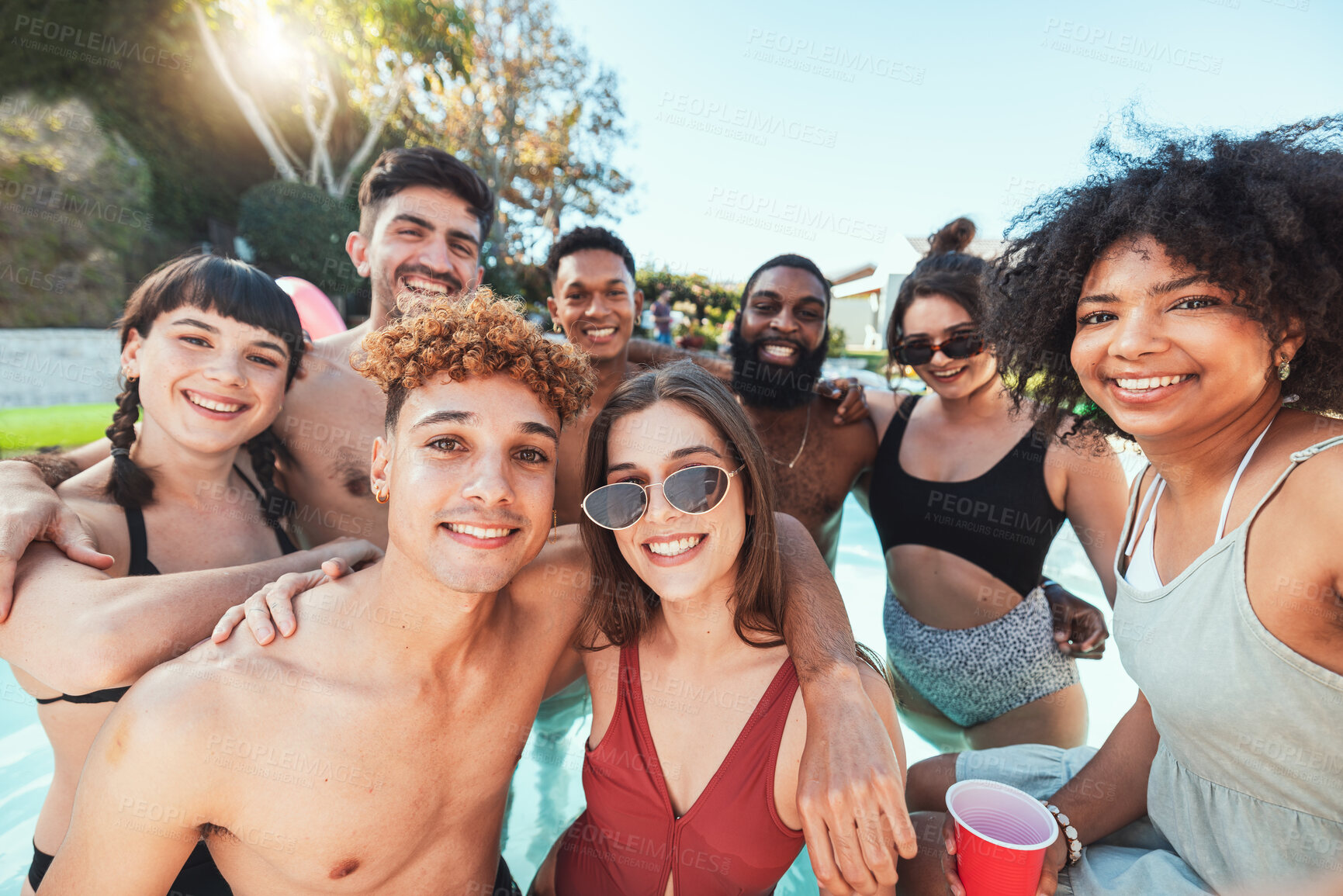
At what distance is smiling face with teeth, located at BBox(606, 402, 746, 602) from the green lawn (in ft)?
25.4

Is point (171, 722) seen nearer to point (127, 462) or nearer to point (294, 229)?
point (127, 462)

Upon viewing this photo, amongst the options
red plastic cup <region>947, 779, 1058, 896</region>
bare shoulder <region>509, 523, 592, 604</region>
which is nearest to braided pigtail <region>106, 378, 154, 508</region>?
bare shoulder <region>509, 523, 592, 604</region>

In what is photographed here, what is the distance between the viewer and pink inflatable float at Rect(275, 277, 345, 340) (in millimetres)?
6035

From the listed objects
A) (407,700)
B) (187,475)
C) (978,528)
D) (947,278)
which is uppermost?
(947,278)

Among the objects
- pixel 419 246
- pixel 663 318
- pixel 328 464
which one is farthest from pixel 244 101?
pixel 328 464

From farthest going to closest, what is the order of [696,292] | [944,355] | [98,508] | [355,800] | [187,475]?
[696,292], [944,355], [187,475], [98,508], [355,800]

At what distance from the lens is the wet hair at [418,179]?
12.9ft

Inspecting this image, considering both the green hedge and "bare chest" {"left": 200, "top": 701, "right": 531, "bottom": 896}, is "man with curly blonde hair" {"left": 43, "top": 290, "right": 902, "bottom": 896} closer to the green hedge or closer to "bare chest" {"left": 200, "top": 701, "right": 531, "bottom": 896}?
"bare chest" {"left": 200, "top": 701, "right": 531, "bottom": 896}

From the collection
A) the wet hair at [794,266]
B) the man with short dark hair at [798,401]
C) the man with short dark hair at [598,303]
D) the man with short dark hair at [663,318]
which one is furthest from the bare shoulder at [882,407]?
the man with short dark hair at [663,318]

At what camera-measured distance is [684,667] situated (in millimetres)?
2379

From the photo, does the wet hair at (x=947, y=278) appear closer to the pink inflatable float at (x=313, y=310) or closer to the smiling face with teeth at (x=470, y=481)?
the smiling face with teeth at (x=470, y=481)

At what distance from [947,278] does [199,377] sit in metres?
3.90

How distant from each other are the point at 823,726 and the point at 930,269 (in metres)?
2.97

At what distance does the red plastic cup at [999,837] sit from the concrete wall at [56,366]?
1154 centimetres
